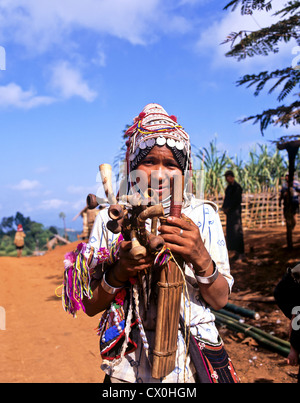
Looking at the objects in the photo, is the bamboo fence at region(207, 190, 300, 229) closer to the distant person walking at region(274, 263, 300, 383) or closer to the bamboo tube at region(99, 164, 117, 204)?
the distant person walking at region(274, 263, 300, 383)

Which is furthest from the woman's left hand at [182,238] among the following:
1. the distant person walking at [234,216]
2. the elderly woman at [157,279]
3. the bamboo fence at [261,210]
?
the bamboo fence at [261,210]

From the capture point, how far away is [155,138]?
4.97ft

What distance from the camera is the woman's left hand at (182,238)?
1207 mm

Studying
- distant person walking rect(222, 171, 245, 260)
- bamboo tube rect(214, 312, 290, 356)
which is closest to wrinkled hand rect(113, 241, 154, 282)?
bamboo tube rect(214, 312, 290, 356)

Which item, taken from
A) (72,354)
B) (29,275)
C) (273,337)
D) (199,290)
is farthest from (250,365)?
(29,275)

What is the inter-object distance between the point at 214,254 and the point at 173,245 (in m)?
0.38

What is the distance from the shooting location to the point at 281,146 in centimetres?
742

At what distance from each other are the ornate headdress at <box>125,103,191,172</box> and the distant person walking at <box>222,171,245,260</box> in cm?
854

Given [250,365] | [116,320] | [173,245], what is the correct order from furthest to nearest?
[250,365]
[116,320]
[173,245]

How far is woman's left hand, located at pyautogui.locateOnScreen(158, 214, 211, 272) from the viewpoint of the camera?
121cm

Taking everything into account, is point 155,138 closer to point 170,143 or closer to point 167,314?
point 170,143

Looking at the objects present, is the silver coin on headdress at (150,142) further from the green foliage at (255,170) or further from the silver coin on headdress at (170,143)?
the green foliage at (255,170)

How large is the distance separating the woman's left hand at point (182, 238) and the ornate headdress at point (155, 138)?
398mm

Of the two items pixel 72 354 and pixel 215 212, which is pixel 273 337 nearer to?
pixel 72 354
